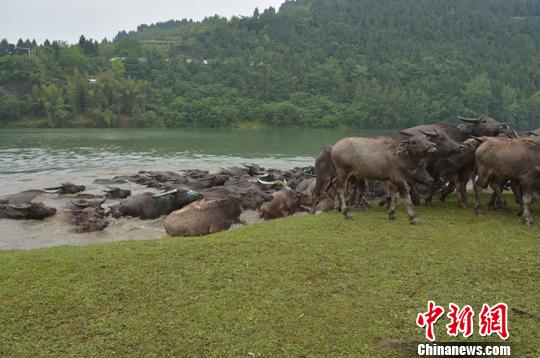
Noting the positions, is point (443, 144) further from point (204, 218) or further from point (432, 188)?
point (204, 218)

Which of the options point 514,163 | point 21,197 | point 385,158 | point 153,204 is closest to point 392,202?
point 385,158

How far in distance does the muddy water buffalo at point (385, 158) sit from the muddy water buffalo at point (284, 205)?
11.4 feet

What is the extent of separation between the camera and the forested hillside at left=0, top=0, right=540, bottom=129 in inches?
3558

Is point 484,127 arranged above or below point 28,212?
above

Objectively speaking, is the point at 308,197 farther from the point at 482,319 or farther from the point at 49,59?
the point at 49,59

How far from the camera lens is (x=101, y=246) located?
25.3ft

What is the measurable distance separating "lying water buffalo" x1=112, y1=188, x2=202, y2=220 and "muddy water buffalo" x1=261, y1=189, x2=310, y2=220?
2.12 metres

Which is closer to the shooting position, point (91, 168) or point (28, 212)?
point (28, 212)

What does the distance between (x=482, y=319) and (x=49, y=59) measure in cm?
11947

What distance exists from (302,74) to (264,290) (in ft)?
387

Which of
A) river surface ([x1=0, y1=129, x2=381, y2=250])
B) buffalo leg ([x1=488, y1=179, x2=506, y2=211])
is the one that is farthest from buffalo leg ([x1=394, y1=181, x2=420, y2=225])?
river surface ([x1=0, y1=129, x2=381, y2=250])

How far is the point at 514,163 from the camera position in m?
8.89

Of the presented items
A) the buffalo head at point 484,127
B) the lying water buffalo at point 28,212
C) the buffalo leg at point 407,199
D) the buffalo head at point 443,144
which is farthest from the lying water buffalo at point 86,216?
the buffalo head at point 484,127

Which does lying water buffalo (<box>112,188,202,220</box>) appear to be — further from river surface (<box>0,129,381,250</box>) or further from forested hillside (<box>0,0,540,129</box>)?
forested hillside (<box>0,0,540,129</box>)
